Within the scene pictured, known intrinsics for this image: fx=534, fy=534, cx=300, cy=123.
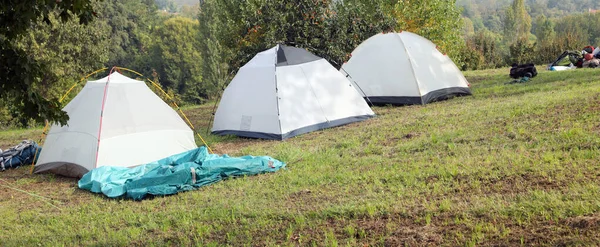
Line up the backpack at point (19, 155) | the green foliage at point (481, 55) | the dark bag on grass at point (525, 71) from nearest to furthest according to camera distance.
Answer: the backpack at point (19, 155)
the dark bag on grass at point (525, 71)
the green foliage at point (481, 55)

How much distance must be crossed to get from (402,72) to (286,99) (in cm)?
323

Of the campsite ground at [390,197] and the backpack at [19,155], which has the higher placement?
the backpack at [19,155]

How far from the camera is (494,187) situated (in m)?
Result: 4.84

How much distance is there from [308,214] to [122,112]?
440cm

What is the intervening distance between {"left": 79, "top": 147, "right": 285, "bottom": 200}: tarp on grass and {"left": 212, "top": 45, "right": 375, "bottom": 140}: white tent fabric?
223 centimetres

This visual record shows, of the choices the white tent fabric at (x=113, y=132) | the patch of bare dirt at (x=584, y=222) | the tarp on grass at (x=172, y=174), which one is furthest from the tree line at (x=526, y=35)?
the patch of bare dirt at (x=584, y=222)

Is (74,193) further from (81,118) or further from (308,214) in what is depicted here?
(308,214)

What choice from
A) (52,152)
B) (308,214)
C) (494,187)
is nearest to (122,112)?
(52,152)

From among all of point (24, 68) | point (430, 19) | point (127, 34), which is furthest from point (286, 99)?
point (127, 34)

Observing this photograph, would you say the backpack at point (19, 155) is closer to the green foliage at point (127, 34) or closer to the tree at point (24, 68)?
the tree at point (24, 68)

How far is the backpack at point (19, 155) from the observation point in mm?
8586

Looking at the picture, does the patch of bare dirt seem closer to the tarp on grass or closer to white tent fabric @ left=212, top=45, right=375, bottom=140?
the tarp on grass

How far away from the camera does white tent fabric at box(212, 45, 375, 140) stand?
9531mm

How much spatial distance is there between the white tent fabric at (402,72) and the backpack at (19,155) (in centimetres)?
620
